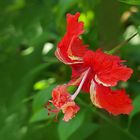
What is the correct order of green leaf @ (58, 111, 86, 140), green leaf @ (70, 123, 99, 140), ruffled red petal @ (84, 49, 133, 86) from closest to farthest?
1. ruffled red petal @ (84, 49, 133, 86)
2. green leaf @ (58, 111, 86, 140)
3. green leaf @ (70, 123, 99, 140)

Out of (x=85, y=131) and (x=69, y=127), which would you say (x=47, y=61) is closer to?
(x=85, y=131)

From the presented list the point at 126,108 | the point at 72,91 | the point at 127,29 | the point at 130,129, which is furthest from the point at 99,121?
the point at 126,108

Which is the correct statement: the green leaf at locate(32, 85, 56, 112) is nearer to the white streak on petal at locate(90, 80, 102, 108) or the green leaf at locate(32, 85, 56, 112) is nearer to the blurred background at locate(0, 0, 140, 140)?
the blurred background at locate(0, 0, 140, 140)

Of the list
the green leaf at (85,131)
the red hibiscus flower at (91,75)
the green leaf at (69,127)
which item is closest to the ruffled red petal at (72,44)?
the red hibiscus flower at (91,75)

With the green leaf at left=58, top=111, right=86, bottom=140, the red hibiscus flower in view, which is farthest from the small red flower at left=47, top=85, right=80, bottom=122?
the green leaf at left=58, top=111, right=86, bottom=140

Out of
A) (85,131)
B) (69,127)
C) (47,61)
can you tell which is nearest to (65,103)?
(69,127)

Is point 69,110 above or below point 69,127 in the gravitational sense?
above

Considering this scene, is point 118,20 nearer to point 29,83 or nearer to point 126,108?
point 29,83
